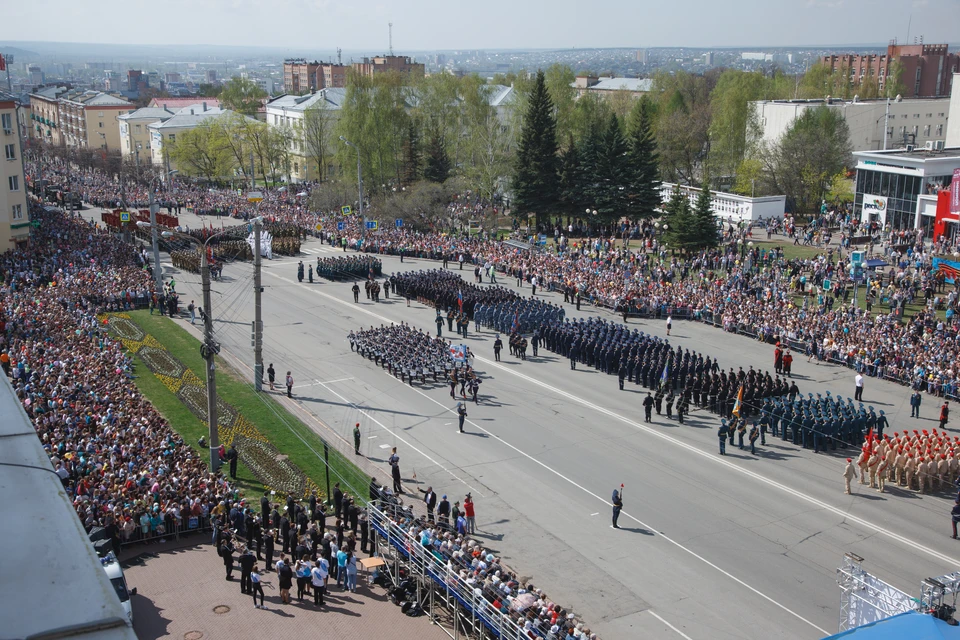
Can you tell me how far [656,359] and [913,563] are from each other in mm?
12999

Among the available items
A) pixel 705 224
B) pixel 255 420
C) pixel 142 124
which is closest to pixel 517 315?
pixel 255 420

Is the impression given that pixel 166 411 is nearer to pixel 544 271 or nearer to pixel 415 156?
pixel 544 271

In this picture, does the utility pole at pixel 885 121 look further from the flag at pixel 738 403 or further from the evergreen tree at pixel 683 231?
the flag at pixel 738 403

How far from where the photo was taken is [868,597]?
46.9ft

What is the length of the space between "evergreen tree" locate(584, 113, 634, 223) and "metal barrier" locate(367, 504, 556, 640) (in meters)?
43.5

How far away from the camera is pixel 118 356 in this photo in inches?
1209

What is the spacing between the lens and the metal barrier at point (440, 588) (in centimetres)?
1530

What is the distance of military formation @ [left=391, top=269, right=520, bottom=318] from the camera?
39.9 m

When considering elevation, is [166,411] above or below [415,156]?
below

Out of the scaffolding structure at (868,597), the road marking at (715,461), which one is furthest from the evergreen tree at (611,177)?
the scaffolding structure at (868,597)

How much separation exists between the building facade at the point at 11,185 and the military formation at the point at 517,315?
2944 centimetres

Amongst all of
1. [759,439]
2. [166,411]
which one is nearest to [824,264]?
[759,439]

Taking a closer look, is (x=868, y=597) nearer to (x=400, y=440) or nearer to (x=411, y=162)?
(x=400, y=440)

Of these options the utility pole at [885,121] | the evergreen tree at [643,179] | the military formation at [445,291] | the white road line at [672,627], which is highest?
the utility pole at [885,121]
